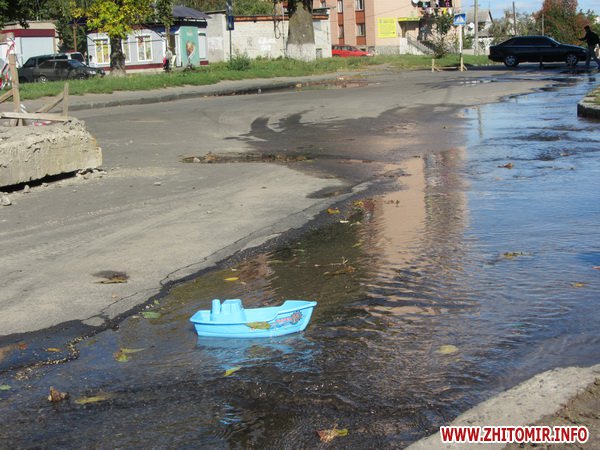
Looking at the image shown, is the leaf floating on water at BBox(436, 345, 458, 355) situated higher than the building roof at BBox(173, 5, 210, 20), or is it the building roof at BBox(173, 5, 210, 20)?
the building roof at BBox(173, 5, 210, 20)

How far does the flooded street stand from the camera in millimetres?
4098

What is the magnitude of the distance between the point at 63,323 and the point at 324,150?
9059 mm

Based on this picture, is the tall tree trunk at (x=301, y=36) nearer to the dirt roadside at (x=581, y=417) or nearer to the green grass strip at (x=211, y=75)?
the green grass strip at (x=211, y=75)

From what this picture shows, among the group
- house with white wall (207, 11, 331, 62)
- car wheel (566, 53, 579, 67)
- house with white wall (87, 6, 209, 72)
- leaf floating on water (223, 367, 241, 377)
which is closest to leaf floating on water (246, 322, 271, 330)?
leaf floating on water (223, 367, 241, 377)

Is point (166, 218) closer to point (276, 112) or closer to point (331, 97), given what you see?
point (276, 112)

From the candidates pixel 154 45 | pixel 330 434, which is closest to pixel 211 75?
pixel 154 45

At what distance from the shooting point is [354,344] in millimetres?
5156

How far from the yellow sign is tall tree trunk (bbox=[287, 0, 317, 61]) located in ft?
113

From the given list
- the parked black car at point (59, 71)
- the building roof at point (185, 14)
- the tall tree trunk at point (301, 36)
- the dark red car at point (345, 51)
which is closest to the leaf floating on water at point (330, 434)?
the parked black car at point (59, 71)

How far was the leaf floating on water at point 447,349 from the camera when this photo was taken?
16.3ft

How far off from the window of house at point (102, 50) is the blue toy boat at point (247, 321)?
2347 inches

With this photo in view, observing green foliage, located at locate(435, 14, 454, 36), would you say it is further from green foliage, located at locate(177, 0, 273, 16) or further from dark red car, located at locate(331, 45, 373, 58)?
green foliage, located at locate(177, 0, 273, 16)

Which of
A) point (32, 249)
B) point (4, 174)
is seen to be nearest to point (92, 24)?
point (4, 174)

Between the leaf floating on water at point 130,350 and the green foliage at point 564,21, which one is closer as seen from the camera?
the leaf floating on water at point 130,350
